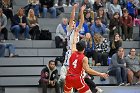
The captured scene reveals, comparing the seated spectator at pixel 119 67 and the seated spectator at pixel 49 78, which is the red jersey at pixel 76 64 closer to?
the seated spectator at pixel 49 78

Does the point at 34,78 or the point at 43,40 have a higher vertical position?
the point at 43,40

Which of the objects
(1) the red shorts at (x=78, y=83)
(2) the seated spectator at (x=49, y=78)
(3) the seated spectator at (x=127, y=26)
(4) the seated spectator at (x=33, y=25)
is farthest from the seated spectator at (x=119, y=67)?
(1) the red shorts at (x=78, y=83)

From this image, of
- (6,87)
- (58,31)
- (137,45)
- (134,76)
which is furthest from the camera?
(137,45)

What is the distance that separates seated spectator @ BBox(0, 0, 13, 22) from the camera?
14509mm

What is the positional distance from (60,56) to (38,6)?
2577 mm

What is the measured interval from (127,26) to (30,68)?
425 cm

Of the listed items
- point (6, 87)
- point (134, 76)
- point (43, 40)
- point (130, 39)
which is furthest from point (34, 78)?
point (130, 39)

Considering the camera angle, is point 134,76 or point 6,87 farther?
point 134,76

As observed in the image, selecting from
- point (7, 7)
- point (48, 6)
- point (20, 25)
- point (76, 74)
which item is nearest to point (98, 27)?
point (48, 6)

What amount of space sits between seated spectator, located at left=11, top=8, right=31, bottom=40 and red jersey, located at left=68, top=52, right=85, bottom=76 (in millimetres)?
5776

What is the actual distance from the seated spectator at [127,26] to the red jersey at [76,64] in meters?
6.77

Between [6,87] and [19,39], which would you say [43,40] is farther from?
[6,87]

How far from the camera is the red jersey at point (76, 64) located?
826cm

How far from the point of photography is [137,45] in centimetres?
1488
